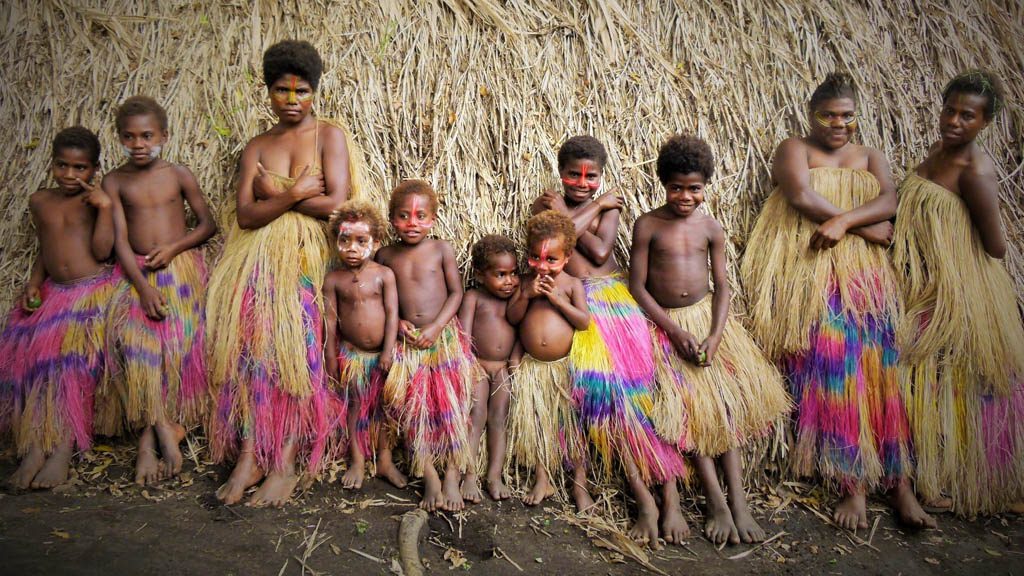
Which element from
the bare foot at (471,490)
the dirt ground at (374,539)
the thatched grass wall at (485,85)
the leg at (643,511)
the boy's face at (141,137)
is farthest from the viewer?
the thatched grass wall at (485,85)

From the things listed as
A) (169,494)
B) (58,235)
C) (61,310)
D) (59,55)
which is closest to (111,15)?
(59,55)

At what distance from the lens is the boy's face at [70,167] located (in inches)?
108

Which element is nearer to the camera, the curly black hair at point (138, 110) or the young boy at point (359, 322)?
the young boy at point (359, 322)

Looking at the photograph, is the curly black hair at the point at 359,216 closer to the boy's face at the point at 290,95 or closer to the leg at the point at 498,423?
the boy's face at the point at 290,95

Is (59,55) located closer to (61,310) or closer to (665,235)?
(61,310)

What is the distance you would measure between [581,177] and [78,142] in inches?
82.7

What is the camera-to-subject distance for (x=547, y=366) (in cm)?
264

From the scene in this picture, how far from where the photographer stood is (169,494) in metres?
2.46

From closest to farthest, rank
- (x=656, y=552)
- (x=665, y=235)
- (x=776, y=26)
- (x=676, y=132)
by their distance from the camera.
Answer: (x=656, y=552)
(x=665, y=235)
(x=676, y=132)
(x=776, y=26)

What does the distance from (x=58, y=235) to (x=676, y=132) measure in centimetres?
275

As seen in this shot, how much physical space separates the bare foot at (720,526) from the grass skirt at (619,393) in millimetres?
176

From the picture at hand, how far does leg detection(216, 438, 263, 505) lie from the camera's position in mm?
2406

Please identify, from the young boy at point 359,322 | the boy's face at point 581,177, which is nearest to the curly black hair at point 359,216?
the young boy at point 359,322

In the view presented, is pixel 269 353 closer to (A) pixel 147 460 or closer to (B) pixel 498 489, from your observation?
(A) pixel 147 460
